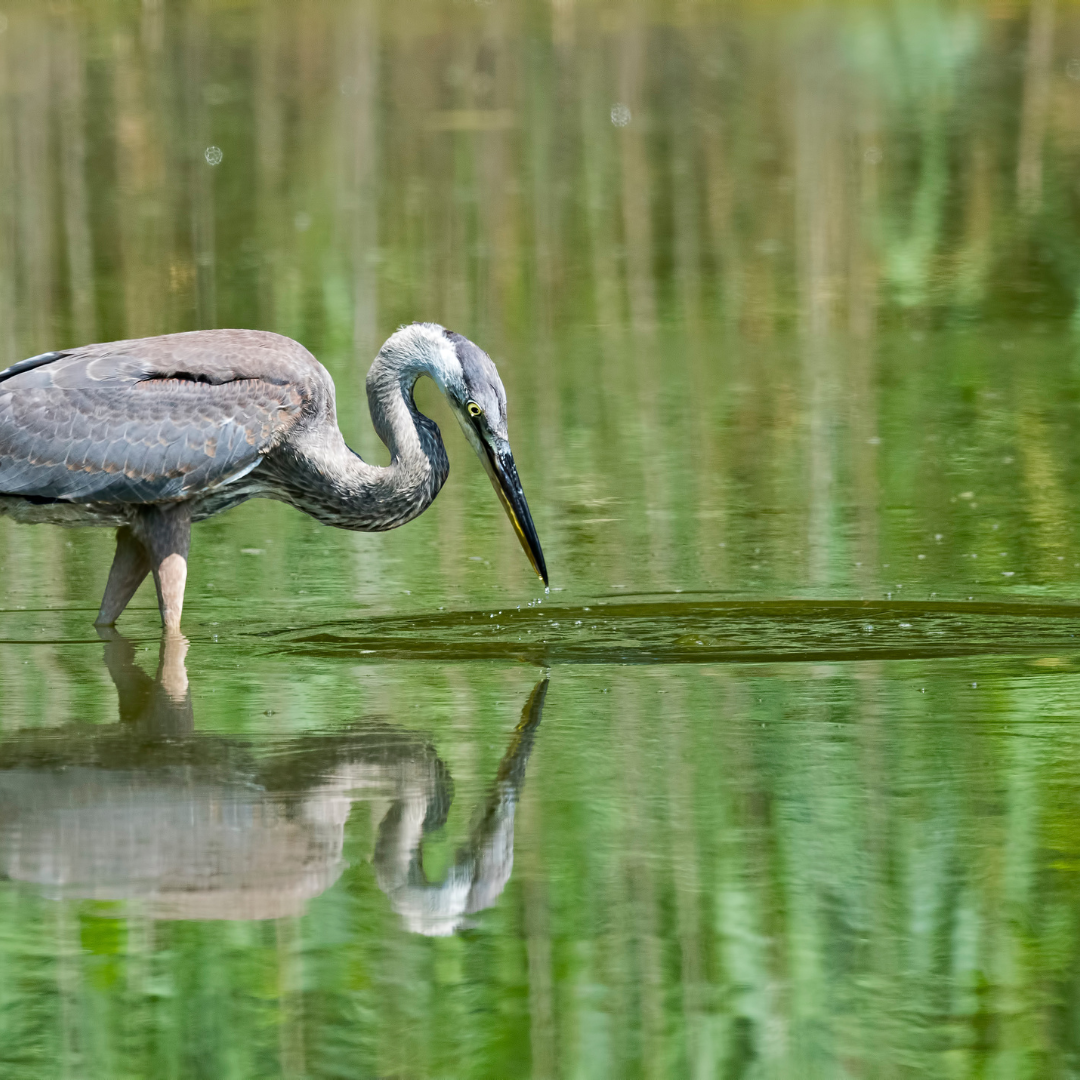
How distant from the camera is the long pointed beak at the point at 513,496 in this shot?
805 centimetres

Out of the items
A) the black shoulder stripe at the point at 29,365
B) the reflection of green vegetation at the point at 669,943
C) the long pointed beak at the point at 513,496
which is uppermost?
the black shoulder stripe at the point at 29,365

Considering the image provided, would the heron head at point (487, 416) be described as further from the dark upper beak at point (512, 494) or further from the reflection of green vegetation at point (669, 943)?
the reflection of green vegetation at point (669, 943)

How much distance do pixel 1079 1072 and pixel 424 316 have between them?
10880mm

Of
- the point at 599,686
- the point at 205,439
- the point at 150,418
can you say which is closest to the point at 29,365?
the point at 150,418

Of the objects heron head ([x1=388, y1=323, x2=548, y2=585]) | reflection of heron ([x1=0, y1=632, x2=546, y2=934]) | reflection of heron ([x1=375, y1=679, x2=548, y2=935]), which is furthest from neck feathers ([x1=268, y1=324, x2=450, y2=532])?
reflection of heron ([x1=375, y1=679, x2=548, y2=935])

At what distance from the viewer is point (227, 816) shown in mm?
5848

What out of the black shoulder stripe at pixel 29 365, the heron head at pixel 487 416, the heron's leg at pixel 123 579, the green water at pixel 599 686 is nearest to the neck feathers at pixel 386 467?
the heron head at pixel 487 416

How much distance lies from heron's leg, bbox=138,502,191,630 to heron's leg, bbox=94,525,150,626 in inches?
2.9

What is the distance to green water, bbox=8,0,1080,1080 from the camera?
4.72 meters

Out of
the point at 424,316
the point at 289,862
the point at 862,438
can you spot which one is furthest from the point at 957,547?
the point at 424,316

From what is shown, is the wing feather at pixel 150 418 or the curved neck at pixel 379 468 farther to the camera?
the curved neck at pixel 379 468

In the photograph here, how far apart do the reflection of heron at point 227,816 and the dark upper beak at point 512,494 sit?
1130mm

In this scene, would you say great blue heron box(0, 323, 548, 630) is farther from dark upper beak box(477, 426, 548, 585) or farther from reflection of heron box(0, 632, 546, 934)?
reflection of heron box(0, 632, 546, 934)

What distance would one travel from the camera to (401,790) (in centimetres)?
607
